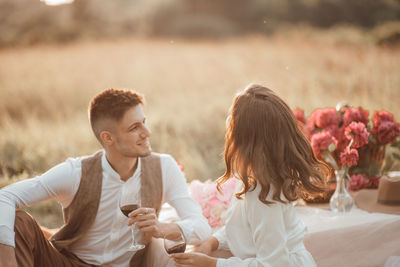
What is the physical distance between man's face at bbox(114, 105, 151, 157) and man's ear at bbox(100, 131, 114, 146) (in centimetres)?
3

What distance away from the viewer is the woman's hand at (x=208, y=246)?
223 centimetres

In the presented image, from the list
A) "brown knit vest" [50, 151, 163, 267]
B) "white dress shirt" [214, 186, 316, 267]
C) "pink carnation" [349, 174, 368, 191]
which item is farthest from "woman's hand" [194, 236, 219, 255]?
"pink carnation" [349, 174, 368, 191]

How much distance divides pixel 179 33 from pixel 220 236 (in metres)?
12.6

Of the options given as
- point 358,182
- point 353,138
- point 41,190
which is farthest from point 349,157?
point 41,190

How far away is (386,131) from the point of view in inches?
128

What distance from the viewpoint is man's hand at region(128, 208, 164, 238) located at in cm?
205

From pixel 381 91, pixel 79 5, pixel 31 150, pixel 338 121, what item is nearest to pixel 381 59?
pixel 381 91

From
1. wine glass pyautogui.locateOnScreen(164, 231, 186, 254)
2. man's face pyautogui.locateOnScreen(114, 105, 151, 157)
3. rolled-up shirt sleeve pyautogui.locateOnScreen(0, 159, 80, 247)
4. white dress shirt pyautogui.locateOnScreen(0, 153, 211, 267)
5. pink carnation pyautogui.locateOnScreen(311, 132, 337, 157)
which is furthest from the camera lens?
pink carnation pyautogui.locateOnScreen(311, 132, 337, 157)

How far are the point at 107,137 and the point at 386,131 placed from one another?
213 cm

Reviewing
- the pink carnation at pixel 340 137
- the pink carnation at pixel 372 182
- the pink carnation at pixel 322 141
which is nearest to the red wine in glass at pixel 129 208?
the pink carnation at pixel 322 141

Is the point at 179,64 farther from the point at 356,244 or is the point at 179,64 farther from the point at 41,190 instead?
the point at 356,244

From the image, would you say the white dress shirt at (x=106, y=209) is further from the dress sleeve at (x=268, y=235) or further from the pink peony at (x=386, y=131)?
the pink peony at (x=386, y=131)

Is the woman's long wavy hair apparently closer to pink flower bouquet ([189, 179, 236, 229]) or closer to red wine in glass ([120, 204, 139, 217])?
red wine in glass ([120, 204, 139, 217])

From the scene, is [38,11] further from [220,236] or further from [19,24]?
[220,236]
